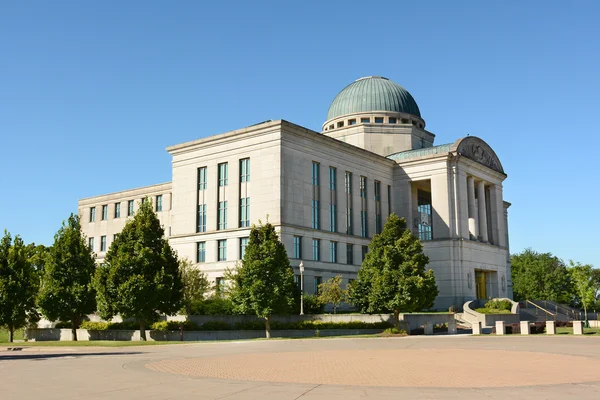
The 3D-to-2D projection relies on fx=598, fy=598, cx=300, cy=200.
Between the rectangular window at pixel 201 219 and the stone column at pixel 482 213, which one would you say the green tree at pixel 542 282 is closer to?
the stone column at pixel 482 213

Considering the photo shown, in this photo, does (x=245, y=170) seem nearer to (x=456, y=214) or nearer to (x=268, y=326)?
(x=268, y=326)

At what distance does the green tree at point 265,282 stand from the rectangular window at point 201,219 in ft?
60.9

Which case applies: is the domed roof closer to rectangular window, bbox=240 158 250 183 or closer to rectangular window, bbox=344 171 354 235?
rectangular window, bbox=344 171 354 235

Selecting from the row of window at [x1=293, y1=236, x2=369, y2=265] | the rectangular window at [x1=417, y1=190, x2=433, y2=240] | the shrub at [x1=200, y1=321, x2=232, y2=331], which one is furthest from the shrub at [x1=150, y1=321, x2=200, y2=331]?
the rectangular window at [x1=417, y1=190, x2=433, y2=240]

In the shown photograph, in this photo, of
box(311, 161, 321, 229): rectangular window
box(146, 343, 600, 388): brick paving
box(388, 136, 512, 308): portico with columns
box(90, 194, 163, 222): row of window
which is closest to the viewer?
box(146, 343, 600, 388): brick paving

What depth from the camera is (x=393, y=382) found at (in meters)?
16.2

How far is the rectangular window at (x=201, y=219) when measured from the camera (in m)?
61.7

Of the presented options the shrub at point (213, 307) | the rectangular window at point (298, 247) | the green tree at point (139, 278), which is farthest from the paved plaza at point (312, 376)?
the rectangular window at point (298, 247)

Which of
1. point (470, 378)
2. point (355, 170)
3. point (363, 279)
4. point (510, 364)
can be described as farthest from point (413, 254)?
point (470, 378)

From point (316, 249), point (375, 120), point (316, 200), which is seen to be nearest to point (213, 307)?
point (316, 249)

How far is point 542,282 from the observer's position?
3834 inches

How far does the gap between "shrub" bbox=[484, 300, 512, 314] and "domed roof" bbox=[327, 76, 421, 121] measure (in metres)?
29.2

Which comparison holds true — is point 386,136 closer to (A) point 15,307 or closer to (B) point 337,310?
(B) point 337,310

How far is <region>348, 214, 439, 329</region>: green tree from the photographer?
1768 inches
